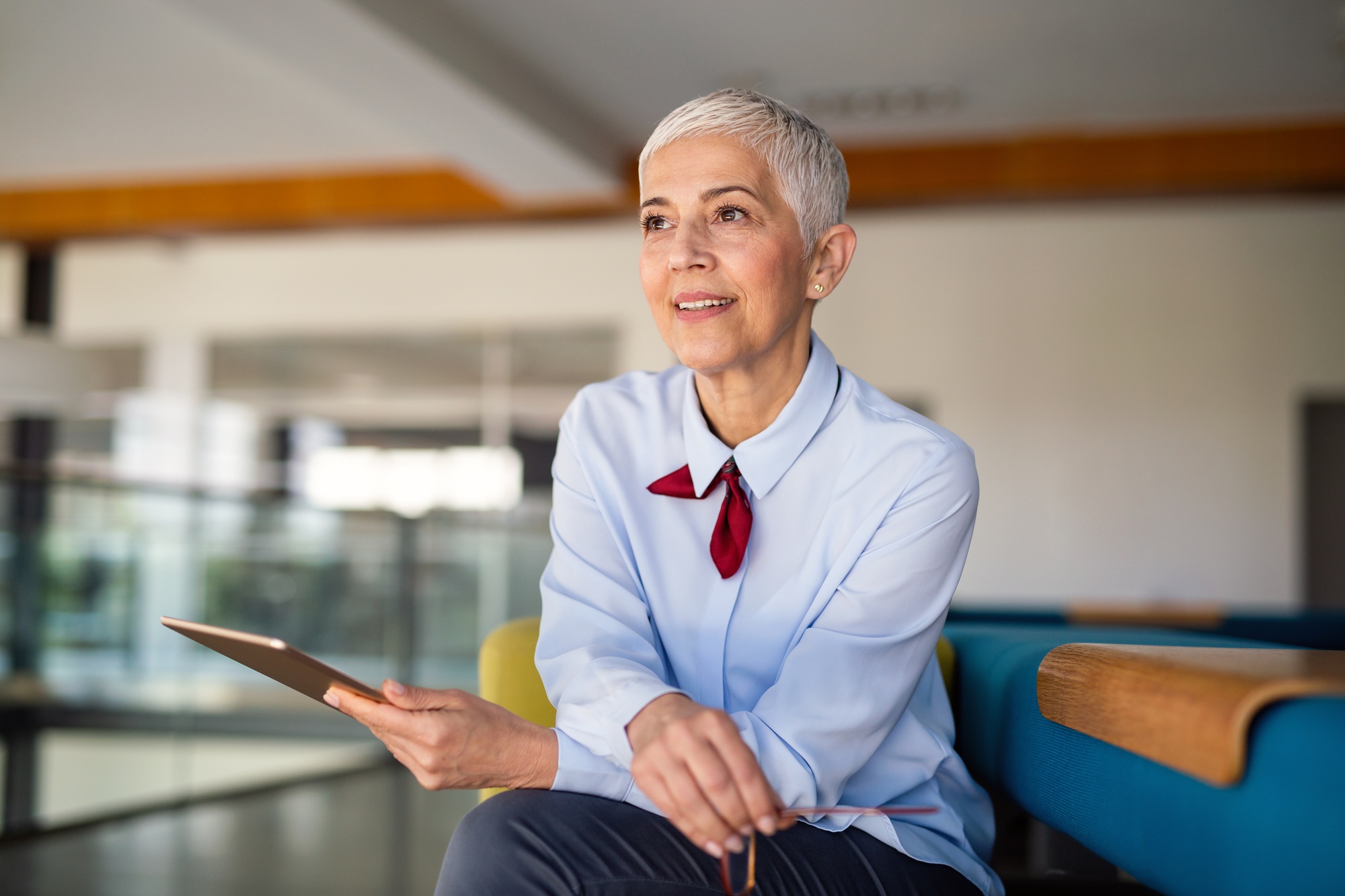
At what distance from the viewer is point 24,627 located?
12.4ft

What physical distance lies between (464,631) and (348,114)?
106 inches

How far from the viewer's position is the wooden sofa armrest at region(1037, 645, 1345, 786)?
756mm

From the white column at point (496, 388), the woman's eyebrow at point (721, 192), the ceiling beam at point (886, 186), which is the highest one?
the ceiling beam at point (886, 186)

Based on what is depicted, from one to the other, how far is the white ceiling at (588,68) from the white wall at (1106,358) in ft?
3.00

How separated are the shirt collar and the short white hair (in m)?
0.17

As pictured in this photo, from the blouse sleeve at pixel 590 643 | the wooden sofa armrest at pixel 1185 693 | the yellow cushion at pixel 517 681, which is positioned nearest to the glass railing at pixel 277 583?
the yellow cushion at pixel 517 681

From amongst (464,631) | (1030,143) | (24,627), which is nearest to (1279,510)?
(1030,143)

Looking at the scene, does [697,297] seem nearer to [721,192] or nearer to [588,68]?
[721,192]

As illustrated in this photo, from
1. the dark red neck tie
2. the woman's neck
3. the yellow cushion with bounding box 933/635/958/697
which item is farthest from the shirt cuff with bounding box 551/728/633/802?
the yellow cushion with bounding box 933/635/958/697

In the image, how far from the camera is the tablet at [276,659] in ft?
3.04

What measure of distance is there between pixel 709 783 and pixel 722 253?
61 centimetres

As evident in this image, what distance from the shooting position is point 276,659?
948mm

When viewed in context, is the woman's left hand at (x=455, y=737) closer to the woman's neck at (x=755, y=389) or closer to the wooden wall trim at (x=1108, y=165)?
the woman's neck at (x=755, y=389)

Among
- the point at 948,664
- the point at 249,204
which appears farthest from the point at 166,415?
the point at 948,664
